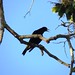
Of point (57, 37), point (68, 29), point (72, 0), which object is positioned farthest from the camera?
point (72, 0)

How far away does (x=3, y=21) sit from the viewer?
6.12 meters

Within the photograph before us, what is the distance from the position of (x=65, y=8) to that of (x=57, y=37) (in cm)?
199

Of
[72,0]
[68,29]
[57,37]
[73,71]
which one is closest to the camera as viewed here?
[73,71]

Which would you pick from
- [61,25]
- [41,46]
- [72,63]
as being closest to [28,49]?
[61,25]

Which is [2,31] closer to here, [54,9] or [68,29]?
[68,29]

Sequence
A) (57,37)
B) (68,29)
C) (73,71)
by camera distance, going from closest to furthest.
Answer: (73,71) < (57,37) < (68,29)

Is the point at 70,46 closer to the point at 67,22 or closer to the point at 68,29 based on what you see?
the point at 68,29

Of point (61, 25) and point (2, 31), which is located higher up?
point (2, 31)

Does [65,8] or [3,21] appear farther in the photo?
[65,8]

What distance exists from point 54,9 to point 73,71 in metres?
2.73

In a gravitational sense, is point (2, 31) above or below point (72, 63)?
above

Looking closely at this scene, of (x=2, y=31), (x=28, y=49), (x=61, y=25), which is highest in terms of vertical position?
(x=2, y=31)

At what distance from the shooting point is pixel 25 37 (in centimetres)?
623

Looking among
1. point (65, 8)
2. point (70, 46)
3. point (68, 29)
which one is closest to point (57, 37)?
point (70, 46)
